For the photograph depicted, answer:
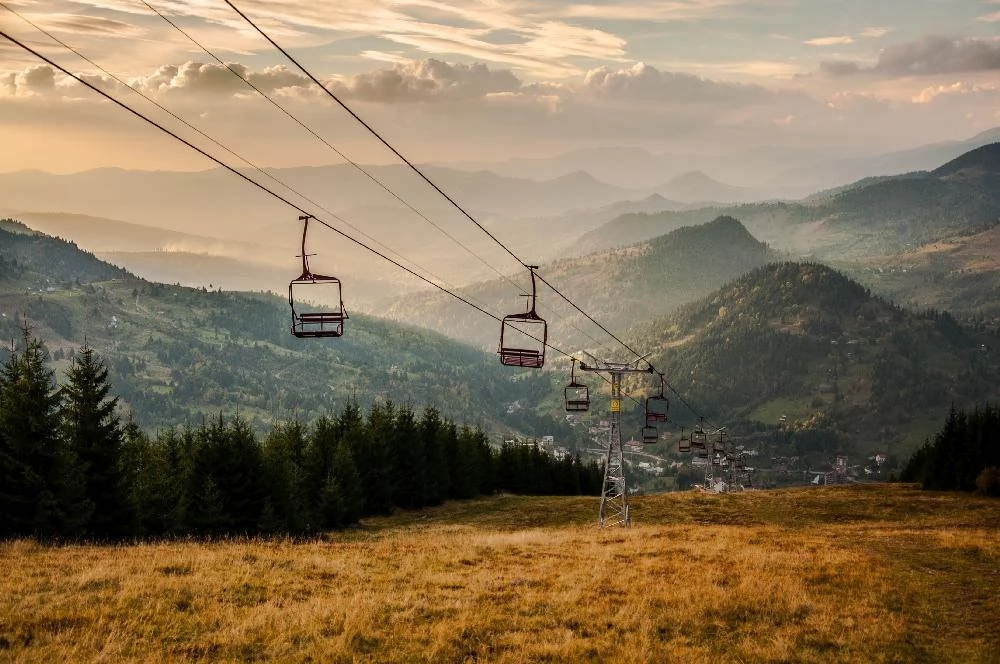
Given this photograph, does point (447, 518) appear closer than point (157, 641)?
No

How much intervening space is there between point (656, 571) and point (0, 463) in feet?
123

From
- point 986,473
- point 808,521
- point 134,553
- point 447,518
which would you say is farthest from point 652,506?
point 134,553

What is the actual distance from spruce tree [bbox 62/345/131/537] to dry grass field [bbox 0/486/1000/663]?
15.4 metres

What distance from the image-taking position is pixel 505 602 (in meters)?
24.5

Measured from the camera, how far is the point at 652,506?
7975 cm

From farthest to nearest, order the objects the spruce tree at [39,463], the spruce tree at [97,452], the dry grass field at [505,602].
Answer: the spruce tree at [97,452], the spruce tree at [39,463], the dry grass field at [505,602]

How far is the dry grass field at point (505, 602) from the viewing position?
19.1 m

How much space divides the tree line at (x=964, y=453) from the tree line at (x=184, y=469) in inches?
2640

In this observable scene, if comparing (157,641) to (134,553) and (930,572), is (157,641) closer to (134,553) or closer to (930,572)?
(134,553)

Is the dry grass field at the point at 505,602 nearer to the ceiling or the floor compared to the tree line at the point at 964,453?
nearer to the ceiling

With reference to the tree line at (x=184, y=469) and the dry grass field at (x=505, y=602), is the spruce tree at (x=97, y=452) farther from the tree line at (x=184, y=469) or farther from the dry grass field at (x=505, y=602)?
the dry grass field at (x=505, y=602)

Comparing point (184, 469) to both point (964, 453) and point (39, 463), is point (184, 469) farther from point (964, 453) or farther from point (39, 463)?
point (964, 453)

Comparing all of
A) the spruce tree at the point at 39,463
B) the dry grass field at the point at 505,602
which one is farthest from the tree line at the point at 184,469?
the dry grass field at the point at 505,602

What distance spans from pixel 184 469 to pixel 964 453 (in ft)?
321
